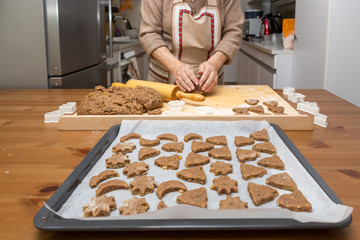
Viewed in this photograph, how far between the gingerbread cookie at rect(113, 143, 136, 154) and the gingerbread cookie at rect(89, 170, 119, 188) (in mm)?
128

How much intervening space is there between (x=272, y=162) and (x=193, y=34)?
107cm

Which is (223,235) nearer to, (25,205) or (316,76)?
(25,205)

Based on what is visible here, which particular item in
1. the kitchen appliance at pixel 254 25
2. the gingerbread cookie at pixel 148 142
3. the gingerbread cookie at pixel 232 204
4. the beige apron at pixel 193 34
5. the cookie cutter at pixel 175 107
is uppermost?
the kitchen appliance at pixel 254 25

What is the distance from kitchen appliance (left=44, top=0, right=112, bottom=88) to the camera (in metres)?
2.15

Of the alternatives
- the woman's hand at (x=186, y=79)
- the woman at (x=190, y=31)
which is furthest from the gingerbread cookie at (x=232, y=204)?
the woman at (x=190, y=31)

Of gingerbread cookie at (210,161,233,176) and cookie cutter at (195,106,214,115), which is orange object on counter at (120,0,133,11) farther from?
gingerbread cookie at (210,161,233,176)

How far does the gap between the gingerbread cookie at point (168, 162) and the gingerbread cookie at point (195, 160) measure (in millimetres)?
25

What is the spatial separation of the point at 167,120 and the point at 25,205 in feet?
1.84

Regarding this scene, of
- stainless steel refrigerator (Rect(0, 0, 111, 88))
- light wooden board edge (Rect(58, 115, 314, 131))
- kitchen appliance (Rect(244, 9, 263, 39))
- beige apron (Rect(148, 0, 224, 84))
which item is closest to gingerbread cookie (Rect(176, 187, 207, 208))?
light wooden board edge (Rect(58, 115, 314, 131))

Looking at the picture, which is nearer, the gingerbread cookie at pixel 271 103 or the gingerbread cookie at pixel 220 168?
the gingerbread cookie at pixel 220 168

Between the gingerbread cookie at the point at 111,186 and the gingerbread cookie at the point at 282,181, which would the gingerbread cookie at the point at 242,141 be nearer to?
the gingerbread cookie at the point at 282,181

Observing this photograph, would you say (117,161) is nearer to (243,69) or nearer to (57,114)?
(57,114)

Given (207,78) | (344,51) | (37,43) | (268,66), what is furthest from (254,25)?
(207,78)

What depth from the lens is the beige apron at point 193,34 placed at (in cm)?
167
